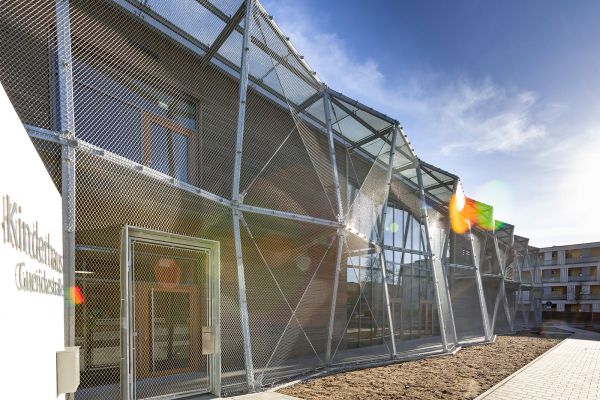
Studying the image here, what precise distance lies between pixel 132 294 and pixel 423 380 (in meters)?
7.19

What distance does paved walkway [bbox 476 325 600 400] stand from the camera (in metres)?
8.14

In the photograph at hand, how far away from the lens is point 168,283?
953 centimetres

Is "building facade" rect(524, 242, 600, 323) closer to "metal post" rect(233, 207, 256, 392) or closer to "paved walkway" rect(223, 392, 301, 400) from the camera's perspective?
"paved walkway" rect(223, 392, 301, 400)

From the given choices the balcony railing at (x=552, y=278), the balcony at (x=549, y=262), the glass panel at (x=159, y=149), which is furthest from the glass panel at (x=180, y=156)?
the balcony at (x=549, y=262)

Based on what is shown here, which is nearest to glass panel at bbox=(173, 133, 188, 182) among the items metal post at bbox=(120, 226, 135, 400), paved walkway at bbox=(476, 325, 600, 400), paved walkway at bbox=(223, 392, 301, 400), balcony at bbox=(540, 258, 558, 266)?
metal post at bbox=(120, 226, 135, 400)

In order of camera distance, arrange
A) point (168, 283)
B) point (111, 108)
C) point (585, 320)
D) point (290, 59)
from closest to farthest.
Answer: point (111, 108) < point (168, 283) < point (290, 59) < point (585, 320)

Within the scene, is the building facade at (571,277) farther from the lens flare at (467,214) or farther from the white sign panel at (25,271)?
the white sign panel at (25,271)

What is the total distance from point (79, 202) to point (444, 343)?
515 inches

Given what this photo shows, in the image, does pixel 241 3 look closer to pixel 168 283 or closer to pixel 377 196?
pixel 168 283

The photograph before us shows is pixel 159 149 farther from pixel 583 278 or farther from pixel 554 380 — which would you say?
pixel 583 278

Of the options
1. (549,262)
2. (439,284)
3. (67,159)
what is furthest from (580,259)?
(67,159)

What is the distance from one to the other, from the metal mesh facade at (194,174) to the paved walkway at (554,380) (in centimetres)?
345

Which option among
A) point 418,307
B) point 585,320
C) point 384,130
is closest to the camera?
point 384,130

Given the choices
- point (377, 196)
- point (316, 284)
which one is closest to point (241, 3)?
point (377, 196)
